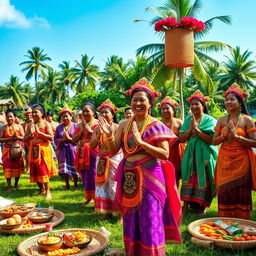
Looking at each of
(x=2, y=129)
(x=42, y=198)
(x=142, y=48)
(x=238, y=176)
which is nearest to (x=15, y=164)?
(x=2, y=129)

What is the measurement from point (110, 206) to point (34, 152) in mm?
2638

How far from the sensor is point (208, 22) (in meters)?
19.2

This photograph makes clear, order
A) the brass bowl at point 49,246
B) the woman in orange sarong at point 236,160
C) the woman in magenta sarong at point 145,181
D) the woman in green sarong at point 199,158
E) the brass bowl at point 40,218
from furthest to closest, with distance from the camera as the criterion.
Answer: the woman in green sarong at point 199,158 < the brass bowl at point 40,218 < the woman in orange sarong at point 236,160 < the brass bowl at point 49,246 < the woman in magenta sarong at point 145,181

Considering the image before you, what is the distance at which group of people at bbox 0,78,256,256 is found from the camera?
10.6 ft

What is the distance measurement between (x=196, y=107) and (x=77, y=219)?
9.63 ft

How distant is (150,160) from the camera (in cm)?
324

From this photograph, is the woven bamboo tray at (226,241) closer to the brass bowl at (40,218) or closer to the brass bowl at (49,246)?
the brass bowl at (49,246)

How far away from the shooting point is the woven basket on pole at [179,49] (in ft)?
26.2

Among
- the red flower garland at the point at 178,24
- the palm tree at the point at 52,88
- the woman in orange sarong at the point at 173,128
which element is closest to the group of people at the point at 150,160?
the woman in orange sarong at the point at 173,128

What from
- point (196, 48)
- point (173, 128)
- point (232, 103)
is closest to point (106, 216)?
point (173, 128)

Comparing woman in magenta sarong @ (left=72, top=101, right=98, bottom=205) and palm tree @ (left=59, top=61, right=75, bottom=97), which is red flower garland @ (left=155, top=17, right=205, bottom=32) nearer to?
woman in magenta sarong @ (left=72, top=101, right=98, bottom=205)

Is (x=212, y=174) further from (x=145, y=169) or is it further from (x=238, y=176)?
(x=145, y=169)

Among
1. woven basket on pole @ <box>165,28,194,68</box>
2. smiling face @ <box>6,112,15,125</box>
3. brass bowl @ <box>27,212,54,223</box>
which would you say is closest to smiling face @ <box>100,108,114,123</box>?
brass bowl @ <box>27,212,54,223</box>

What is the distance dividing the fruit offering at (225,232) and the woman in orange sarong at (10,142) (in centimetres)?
524
